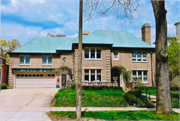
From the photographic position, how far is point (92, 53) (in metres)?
21.7

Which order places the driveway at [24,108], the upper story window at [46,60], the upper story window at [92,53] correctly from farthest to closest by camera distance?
the upper story window at [46,60] < the upper story window at [92,53] < the driveway at [24,108]

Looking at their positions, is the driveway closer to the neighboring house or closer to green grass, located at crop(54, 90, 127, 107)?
green grass, located at crop(54, 90, 127, 107)

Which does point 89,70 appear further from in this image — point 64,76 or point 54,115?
point 54,115

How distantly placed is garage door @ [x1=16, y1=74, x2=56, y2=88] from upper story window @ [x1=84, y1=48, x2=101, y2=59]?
25.8ft

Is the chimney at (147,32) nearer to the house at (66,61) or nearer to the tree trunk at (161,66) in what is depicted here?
the house at (66,61)

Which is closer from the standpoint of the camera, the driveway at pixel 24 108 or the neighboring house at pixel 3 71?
the driveway at pixel 24 108

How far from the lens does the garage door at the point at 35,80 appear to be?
84.9 feet

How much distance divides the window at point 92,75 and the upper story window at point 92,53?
5.74 ft

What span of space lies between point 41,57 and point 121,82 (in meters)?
13.2

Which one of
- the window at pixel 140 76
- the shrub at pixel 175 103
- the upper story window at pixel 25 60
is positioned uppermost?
the upper story window at pixel 25 60

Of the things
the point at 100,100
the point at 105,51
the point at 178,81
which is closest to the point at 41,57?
the point at 105,51

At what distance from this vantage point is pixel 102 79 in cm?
2130

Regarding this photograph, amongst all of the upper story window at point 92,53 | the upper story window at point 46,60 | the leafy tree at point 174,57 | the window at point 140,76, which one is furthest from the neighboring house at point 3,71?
the leafy tree at point 174,57

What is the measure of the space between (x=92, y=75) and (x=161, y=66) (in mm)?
12998
